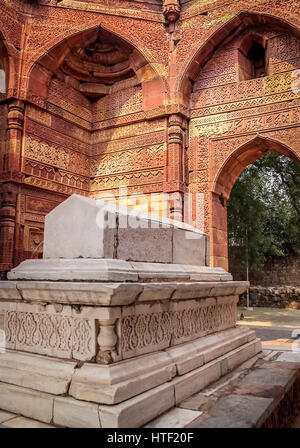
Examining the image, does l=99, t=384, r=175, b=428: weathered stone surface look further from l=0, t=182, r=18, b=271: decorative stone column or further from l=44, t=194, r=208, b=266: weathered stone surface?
l=0, t=182, r=18, b=271: decorative stone column

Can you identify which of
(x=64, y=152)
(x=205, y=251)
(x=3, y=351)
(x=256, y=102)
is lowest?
(x=3, y=351)

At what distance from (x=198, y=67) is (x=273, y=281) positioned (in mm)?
10410

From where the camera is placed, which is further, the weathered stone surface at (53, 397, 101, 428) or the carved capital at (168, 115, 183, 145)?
the carved capital at (168, 115, 183, 145)

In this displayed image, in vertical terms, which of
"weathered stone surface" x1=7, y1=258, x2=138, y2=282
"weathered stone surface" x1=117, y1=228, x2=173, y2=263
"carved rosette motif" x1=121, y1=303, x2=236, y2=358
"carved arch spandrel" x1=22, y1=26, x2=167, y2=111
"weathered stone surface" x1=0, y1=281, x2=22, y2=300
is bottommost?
"carved rosette motif" x1=121, y1=303, x2=236, y2=358

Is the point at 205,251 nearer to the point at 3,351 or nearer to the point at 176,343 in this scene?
the point at 176,343

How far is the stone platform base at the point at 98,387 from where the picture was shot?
5.86ft

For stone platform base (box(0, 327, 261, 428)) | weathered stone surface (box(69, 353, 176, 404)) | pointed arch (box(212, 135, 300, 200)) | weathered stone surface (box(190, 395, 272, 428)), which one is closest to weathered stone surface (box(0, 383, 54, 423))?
stone platform base (box(0, 327, 261, 428))

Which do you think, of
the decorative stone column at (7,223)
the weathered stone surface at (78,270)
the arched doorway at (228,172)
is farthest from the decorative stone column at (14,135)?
the weathered stone surface at (78,270)

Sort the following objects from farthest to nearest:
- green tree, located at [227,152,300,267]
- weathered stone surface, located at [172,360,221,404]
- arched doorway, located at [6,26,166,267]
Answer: green tree, located at [227,152,300,267]
arched doorway, located at [6,26,166,267]
weathered stone surface, located at [172,360,221,404]

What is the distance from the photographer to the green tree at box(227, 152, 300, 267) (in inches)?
472

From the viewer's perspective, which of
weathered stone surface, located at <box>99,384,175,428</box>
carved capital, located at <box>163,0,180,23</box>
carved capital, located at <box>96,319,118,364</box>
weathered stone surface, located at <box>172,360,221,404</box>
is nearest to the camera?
weathered stone surface, located at <box>99,384,175,428</box>

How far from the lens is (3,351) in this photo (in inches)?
95.4

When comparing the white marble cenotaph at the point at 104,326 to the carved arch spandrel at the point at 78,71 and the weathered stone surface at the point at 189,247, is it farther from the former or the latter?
the carved arch spandrel at the point at 78,71

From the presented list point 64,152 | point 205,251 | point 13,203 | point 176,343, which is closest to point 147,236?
point 176,343
